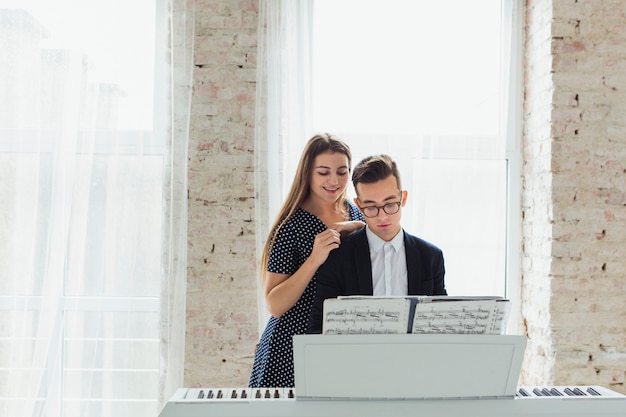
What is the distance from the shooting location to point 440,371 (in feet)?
Answer: 4.80

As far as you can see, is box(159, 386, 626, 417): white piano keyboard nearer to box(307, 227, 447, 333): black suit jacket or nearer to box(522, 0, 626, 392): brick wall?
box(307, 227, 447, 333): black suit jacket

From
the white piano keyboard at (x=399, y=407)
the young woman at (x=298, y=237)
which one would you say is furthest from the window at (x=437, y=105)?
the white piano keyboard at (x=399, y=407)

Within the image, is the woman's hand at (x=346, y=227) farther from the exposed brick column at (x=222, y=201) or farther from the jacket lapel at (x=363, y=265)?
the exposed brick column at (x=222, y=201)

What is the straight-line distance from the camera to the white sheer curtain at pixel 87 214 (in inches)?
118

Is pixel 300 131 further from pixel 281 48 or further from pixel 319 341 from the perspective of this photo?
pixel 319 341

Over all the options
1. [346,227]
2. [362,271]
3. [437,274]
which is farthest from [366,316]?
[346,227]

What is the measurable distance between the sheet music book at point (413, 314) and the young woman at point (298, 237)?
0.69 m

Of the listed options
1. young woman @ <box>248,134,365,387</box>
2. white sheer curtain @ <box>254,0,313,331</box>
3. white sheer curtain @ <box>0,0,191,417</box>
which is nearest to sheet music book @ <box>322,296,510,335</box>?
young woman @ <box>248,134,365,387</box>

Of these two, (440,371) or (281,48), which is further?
(281,48)

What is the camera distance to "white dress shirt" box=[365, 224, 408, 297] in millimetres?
1994

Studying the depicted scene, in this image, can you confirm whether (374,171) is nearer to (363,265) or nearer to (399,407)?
(363,265)

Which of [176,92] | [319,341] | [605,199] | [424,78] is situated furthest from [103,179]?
[605,199]

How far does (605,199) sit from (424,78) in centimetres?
101

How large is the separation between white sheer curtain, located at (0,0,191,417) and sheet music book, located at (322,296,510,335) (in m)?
1.64
